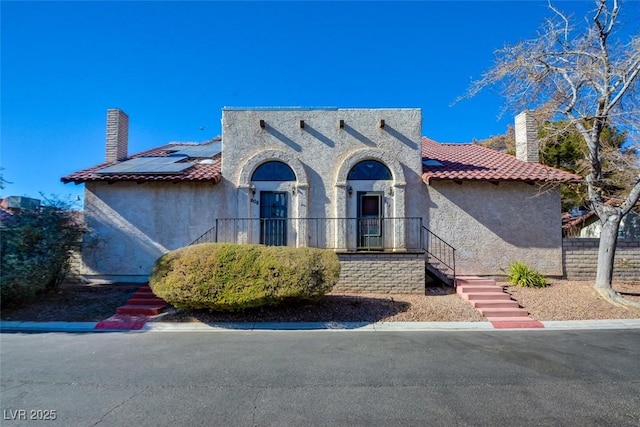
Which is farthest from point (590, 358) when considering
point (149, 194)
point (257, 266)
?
point (149, 194)

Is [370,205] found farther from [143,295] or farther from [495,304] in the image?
[143,295]

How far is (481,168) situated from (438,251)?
11.5 ft

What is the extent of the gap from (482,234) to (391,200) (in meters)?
3.31

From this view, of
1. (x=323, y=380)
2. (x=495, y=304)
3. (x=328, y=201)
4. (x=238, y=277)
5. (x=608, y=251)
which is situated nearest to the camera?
(x=323, y=380)

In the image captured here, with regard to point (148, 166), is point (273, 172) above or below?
below

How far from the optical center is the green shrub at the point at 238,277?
27.6 feet

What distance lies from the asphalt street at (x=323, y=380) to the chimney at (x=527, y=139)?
8.56 m

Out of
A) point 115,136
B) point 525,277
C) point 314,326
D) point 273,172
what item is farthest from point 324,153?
point 115,136

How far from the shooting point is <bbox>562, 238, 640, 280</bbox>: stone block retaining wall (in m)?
12.3

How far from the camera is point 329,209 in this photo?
1253cm

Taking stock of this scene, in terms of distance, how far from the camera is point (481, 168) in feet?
43.3

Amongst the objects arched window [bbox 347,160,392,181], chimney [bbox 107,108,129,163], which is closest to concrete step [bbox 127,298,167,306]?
chimney [bbox 107,108,129,163]

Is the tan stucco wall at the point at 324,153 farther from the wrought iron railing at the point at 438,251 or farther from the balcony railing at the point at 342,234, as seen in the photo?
the wrought iron railing at the point at 438,251

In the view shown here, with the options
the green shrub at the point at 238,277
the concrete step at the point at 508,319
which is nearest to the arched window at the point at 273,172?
the green shrub at the point at 238,277
